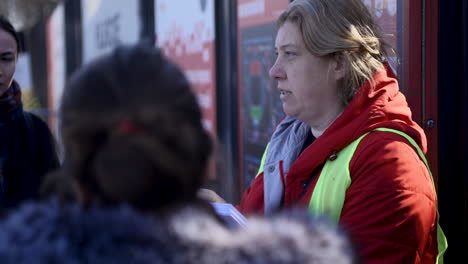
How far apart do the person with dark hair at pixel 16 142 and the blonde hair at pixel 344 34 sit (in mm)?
1305

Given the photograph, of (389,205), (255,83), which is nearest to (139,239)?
(389,205)

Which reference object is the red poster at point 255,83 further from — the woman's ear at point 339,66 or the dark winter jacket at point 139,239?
the dark winter jacket at point 139,239

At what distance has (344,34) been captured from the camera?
6.69 ft

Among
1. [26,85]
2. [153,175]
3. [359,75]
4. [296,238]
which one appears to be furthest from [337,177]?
[26,85]

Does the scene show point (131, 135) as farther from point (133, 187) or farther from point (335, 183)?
point (335, 183)

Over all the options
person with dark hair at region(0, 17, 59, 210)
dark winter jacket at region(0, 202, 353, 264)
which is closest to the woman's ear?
dark winter jacket at region(0, 202, 353, 264)

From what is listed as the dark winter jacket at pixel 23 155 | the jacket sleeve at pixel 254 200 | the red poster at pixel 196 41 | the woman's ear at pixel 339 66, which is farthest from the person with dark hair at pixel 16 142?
the red poster at pixel 196 41

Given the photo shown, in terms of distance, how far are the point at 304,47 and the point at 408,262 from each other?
798mm

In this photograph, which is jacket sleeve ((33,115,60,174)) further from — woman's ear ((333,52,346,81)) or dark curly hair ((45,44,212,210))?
dark curly hair ((45,44,212,210))

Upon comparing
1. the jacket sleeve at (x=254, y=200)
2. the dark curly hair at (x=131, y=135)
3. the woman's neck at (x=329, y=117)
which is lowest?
the jacket sleeve at (x=254, y=200)

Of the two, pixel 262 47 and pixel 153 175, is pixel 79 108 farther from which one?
pixel 262 47

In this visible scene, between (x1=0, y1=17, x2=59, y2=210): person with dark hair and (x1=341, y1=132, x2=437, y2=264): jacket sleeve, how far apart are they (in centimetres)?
143

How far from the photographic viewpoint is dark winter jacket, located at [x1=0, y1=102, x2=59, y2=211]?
8.41 ft

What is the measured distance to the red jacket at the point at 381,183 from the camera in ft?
5.73
